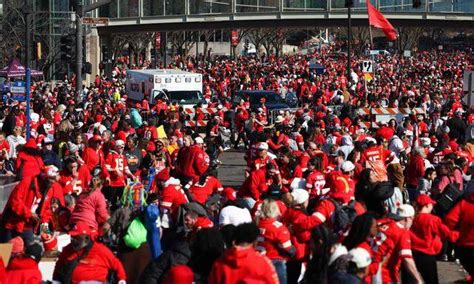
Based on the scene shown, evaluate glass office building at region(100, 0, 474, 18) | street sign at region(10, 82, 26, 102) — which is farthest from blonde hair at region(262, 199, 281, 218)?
glass office building at region(100, 0, 474, 18)

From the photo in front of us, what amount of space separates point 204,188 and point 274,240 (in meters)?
4.13

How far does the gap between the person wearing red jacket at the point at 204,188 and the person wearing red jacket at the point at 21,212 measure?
195 cm

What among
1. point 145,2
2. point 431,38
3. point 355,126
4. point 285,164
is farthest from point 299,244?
point 431,38

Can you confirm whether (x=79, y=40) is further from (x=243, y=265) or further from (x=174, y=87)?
(x=243, y=265)

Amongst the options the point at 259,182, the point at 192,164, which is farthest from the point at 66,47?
the point at 259,182

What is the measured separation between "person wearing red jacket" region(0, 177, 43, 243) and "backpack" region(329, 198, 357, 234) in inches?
159

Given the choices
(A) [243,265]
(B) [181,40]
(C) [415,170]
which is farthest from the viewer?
(B) [181,40]

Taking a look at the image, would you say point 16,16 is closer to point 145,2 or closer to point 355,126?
point 145,2

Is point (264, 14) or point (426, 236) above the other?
point (264, 14)

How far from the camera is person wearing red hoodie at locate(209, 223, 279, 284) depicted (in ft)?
31.8

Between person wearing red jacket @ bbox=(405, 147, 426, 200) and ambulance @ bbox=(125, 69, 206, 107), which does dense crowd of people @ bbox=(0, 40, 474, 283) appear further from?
ambulance @ bbox=(125, 69, 206, 107)

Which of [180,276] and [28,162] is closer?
[180,276]

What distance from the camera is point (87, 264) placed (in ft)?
36.4

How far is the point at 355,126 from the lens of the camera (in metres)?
27.1
